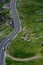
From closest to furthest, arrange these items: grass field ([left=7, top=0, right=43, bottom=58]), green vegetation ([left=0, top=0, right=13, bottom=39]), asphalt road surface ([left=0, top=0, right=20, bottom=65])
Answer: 1. asphalt road surface ([left=0, top=0, right=20, bottom=65])
2. grass field ([left=7, top=0, right=43, bottom=58])
3. green vegetation ([left=0, top=0, right=13, bottom=39])

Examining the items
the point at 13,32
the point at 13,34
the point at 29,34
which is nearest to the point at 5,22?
the point at 13,32

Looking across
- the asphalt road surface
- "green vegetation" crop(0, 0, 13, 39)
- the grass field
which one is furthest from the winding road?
"green vegetation" crop(0, 0, 13, 39)

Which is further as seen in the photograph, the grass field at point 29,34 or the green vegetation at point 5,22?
the green vegetation at point 5,22

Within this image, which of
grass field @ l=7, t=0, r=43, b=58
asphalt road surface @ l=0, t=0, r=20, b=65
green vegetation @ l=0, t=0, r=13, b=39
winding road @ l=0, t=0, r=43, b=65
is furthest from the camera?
green vegetation @ l=0, t=0, r=13, b=39

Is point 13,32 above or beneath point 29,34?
beneath

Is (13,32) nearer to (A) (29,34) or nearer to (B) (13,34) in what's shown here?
(B) (13,34)

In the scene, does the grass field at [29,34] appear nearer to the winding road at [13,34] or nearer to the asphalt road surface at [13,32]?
the winding road at [13,34]

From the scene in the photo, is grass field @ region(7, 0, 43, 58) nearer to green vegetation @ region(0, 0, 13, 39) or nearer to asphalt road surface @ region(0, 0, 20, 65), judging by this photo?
asphalt road surface @ region(0, 0, 20, 65)

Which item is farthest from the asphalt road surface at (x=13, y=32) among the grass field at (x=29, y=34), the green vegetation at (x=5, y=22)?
the green vegetation at (x=5, y=22)

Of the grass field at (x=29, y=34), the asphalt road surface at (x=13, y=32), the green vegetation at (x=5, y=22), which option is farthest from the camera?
the green vegetation at (x=5, y=22)
